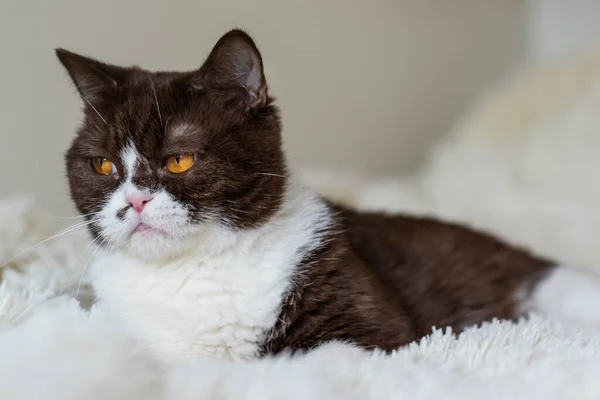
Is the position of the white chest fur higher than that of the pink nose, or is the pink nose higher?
the pink nose

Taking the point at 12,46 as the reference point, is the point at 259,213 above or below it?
below

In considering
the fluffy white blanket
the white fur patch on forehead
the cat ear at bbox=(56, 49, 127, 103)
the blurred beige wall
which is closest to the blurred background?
the blurred beige wall

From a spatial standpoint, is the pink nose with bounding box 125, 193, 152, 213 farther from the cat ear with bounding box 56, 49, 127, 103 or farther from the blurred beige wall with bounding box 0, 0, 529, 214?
the blurred beige wall with bounding box 0, 0, 529, 214

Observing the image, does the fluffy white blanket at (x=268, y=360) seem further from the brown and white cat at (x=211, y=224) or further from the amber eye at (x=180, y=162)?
the amber eye at (x=180, y=162)

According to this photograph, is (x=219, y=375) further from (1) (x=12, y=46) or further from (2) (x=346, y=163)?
(2) (x=346, y=163)

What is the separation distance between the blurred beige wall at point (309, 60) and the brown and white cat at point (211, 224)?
0.53 m

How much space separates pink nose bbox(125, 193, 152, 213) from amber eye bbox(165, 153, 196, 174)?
0.05 m

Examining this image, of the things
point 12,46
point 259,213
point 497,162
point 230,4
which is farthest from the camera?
point 497,162

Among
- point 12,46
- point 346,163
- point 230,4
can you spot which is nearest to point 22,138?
point 12,46

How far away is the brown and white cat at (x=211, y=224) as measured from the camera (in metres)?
0.92

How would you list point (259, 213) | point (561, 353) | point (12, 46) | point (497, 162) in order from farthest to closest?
point (497, 162) → point (12, 46) → point (259, 213) → point (561, 353)

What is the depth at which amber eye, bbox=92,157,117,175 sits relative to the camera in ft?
3.16

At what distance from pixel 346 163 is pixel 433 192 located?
34cm

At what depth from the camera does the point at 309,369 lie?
76 centimetres
